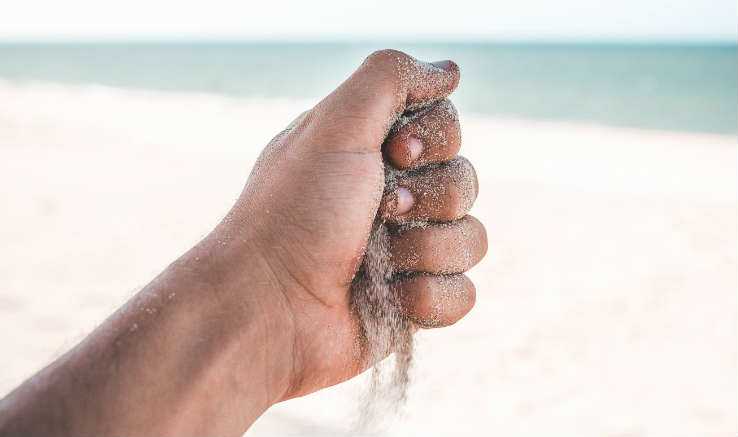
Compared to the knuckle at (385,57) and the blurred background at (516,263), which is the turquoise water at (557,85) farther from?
the knuckle at (385,57)

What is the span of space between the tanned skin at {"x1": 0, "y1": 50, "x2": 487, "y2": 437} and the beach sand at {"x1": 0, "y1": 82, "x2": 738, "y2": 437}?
371 millimetres

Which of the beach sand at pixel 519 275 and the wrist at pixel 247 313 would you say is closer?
the wrist at pixel 247 313

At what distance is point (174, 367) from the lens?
1202 mm

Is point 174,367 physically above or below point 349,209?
below

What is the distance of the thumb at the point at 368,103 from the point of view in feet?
5.10

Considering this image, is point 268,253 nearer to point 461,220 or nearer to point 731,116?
point 461,220

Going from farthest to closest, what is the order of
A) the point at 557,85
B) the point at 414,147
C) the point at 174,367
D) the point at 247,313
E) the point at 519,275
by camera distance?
1. the point at 557,85
2. the point at 519,275
3. the point at 414,147
4. the point at 247,313
5. the point at 174,367

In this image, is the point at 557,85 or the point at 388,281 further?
the point at 557,85

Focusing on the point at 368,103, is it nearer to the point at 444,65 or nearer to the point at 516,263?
the point at 444,65

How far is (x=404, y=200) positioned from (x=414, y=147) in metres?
0.13

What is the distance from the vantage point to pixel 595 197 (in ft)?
20.6

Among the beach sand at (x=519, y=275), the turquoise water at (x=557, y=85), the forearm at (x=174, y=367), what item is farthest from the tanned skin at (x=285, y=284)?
the turquoise water at (x=557, y=85)

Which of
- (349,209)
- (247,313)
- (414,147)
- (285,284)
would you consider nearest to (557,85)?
(414,147)

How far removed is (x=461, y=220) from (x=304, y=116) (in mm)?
480
